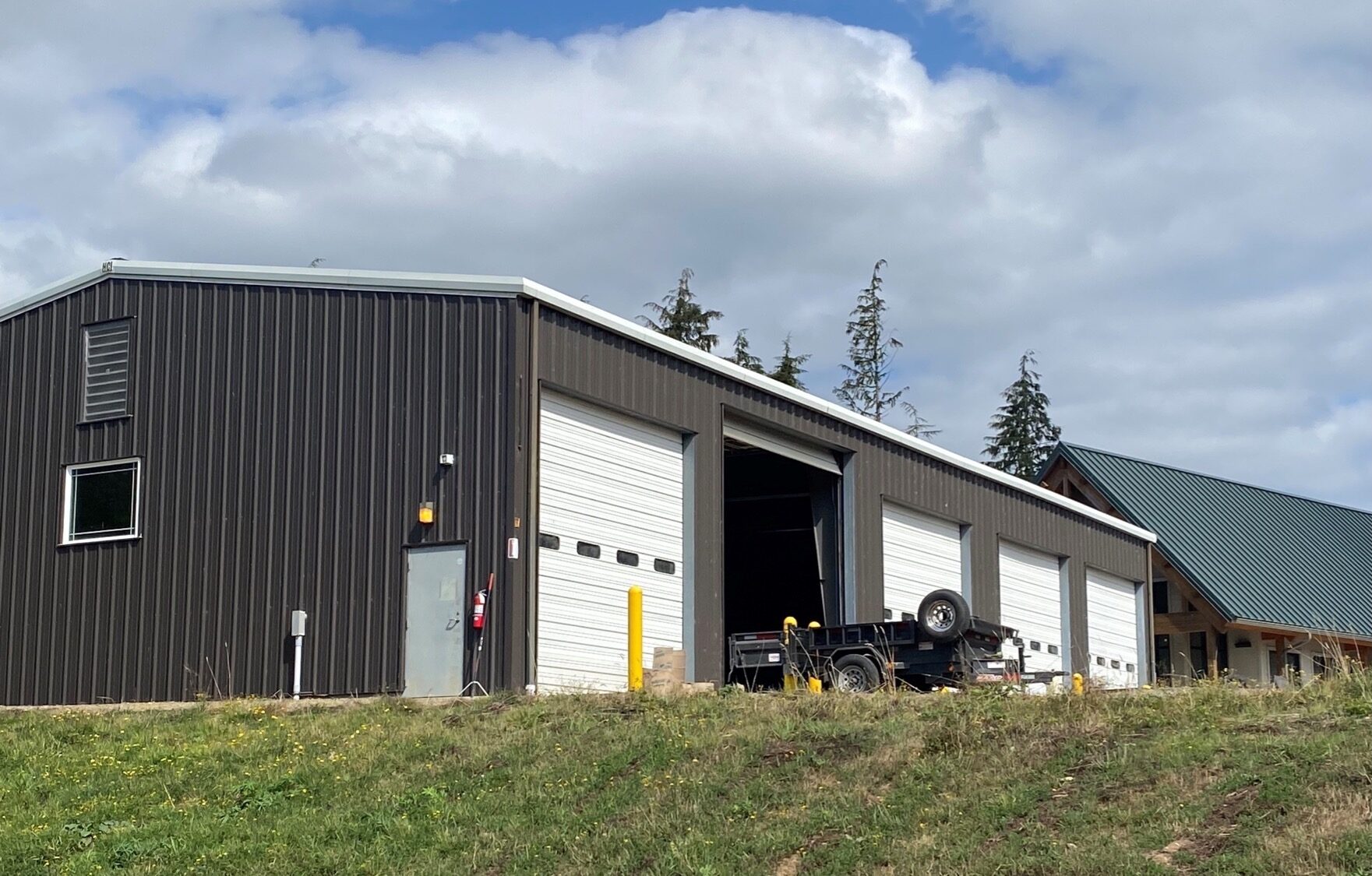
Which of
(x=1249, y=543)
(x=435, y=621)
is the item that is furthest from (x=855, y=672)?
(x=1249, y=543)

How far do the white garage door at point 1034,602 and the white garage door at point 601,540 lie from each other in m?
10.7

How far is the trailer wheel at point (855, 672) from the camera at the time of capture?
21859mm

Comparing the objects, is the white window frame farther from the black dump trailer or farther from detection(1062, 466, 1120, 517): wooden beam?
detection(1062, 466, 1120, 517): wooden beam

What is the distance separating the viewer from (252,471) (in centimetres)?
2169

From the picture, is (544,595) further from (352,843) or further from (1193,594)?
(1193,594)

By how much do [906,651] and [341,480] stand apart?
7.69m

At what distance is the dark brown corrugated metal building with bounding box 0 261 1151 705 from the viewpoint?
67.1 ft

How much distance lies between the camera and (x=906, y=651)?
22.1 metres

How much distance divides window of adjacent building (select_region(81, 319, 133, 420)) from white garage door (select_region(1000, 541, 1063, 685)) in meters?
Answer: 16.7

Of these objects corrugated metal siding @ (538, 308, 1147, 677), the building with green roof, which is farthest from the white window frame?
the building with green roof

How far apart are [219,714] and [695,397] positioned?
8.66 m

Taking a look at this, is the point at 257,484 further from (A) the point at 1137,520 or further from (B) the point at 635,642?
(A) the point at 1137,520

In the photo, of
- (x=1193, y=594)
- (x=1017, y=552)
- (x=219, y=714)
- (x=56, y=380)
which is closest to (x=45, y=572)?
(x=56, y=380)

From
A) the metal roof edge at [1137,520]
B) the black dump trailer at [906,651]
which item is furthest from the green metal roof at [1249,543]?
the black dump trailer at [906,651]
